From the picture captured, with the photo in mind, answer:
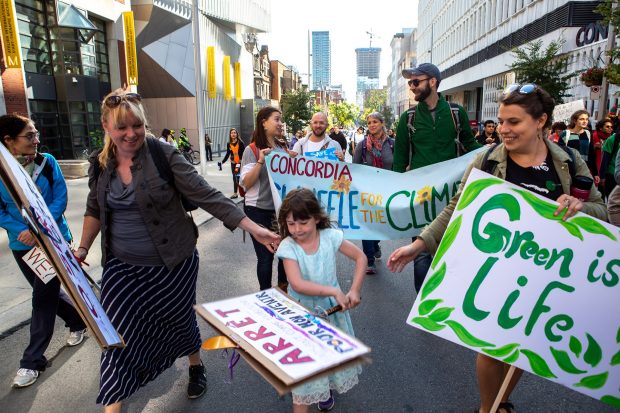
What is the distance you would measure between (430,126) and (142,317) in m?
2.93

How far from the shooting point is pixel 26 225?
3271 mm

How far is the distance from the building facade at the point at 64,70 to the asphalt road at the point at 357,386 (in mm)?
15619

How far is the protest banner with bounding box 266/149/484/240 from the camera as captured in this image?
4316 mm

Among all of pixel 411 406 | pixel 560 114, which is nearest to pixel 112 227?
pixel 411 406

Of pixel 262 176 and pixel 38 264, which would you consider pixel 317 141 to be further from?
pixel 38 264

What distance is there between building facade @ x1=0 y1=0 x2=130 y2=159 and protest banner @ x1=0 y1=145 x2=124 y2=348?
16947 mm

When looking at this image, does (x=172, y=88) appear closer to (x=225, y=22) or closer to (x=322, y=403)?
(x=225, y=22)

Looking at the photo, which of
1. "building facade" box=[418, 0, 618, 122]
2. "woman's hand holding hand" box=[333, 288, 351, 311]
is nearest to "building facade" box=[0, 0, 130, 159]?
"woman's hand holding hand" box=[333, 288, 351, 311]

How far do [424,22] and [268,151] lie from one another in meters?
67.3

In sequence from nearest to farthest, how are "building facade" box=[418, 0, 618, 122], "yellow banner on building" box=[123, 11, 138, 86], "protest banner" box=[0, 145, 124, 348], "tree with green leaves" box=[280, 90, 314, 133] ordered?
"protest banner" box=[0, 145, 124, 348]
"building facade" box=[418, 0, 618, 122]
"yellow banner on building" box=[123, 11, 138, 86]
"tree with green leaves" box=[280, 90, 314, 133]

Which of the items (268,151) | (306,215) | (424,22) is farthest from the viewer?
(424,22)

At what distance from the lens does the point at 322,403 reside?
295cm

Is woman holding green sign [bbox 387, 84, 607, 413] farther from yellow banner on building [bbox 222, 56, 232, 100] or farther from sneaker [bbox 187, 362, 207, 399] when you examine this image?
yellow banner on building [bbox 222, 56, 232, 100]

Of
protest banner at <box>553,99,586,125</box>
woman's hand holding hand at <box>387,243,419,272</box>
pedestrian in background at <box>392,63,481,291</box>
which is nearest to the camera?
woman's hand holding hand at <box>387,243,419,272</box>
